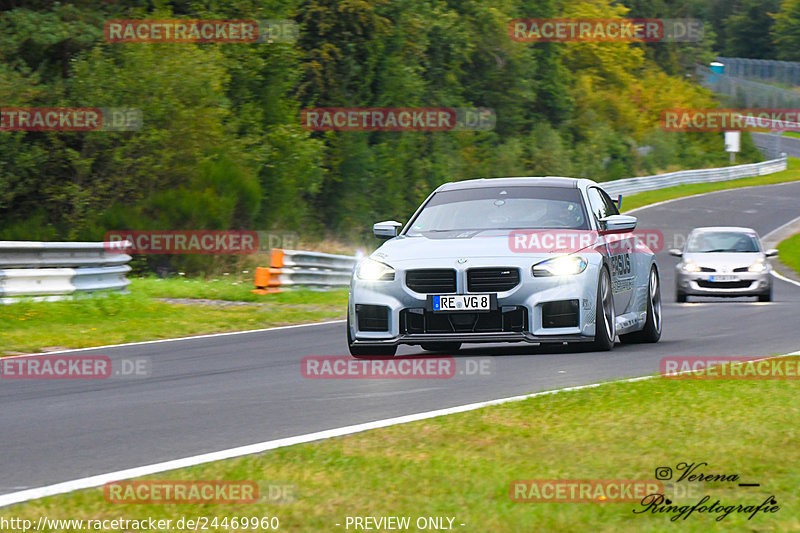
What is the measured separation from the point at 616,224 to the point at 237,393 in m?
4.32

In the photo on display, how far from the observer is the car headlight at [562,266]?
35.8 feet

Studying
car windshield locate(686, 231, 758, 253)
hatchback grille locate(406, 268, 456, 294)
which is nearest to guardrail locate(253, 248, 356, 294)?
car windshield locate(686, 231, 758, 253)

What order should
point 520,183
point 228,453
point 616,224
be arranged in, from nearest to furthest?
1. point 228,453
2. point 616,224
3. point 520,183

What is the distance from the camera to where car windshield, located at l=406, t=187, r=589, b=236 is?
11938 millimetres

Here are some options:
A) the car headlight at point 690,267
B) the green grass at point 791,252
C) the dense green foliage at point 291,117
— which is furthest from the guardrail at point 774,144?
the car headlight at point 690,267

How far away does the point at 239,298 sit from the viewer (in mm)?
21422

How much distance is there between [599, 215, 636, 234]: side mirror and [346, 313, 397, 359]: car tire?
7.56 feet

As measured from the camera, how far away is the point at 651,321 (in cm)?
1332

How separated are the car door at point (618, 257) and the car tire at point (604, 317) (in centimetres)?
22

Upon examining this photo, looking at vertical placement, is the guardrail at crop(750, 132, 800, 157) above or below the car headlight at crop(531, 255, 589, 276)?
above

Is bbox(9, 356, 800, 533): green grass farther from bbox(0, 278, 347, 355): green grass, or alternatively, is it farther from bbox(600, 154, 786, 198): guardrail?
bbox(600, 154, 786, 198): guardrail

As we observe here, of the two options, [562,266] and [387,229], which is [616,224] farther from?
[387,229]

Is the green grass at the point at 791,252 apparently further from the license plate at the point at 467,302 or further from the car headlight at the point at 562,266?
the license plate at the point at 467,302

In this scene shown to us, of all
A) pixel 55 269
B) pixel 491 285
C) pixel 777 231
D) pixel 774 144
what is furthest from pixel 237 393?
pixel 774 144
